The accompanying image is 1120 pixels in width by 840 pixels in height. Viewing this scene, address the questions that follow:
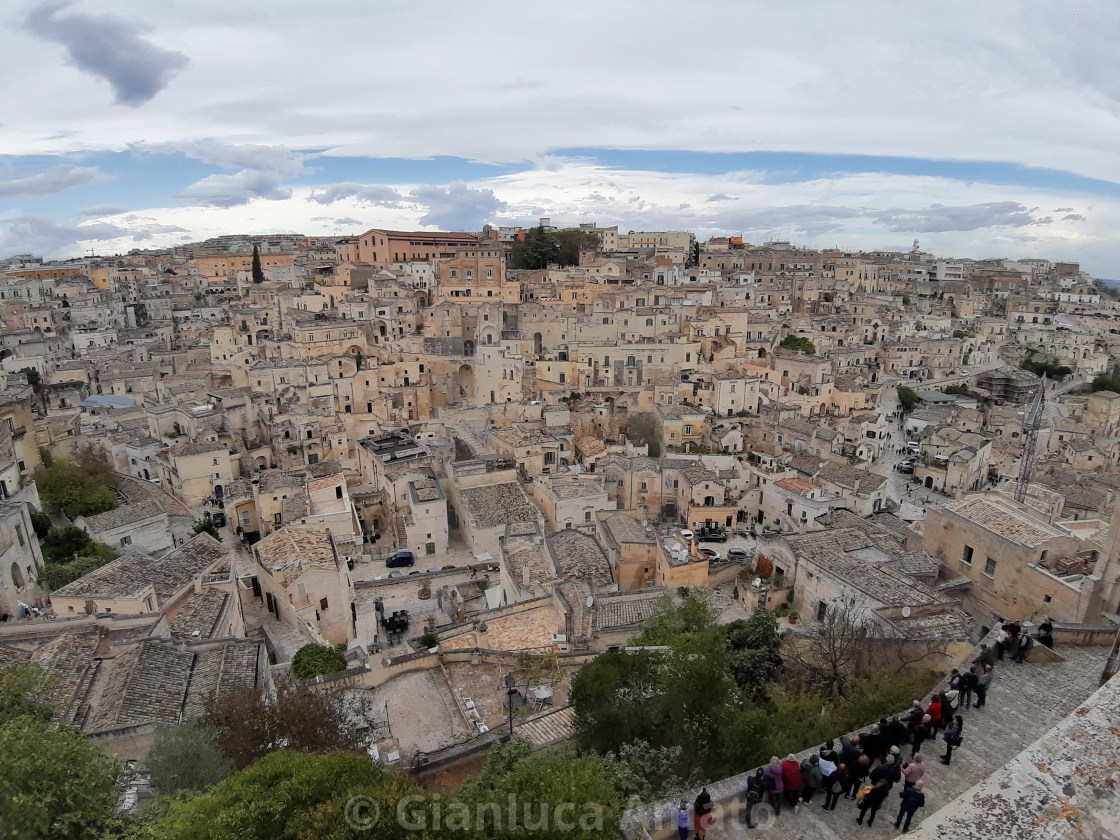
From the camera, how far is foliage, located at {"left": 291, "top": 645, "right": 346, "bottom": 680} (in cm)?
1524

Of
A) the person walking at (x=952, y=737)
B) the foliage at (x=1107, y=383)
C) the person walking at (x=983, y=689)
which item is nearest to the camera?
the person walking at (x=952, y=737)

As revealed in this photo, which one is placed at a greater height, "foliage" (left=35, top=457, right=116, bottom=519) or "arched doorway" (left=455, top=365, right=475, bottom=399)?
"arched doorway" (left=455, top=365, right=475, bottom=399)

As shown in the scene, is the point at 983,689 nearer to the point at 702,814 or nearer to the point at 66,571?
the point at 702,814

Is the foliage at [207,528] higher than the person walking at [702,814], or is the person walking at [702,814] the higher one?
the person walking at [702,814]

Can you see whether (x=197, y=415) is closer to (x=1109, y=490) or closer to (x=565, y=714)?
(x=565, y=714)

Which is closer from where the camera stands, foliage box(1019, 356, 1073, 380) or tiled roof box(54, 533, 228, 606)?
tiled roof box(54, 533, 228, 606)

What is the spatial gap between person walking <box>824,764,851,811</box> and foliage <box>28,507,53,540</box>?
2668 centimetres

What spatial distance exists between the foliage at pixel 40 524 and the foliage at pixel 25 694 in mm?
14850

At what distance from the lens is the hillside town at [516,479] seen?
47.9ft

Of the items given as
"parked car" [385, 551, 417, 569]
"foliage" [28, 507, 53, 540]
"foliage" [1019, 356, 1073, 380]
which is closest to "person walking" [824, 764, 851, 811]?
"parked car" [385, 551, 417, 569]

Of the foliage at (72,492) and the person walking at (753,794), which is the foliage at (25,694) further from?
the foliage at (72,492)

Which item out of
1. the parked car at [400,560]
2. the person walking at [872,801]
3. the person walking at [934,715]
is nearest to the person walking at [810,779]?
the person walking at [872,801]

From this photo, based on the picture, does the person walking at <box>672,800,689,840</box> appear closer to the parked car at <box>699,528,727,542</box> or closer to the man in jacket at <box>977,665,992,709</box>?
the man in jacket at <box>977,665,992,709</box>

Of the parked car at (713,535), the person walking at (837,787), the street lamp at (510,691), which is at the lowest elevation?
the parked car at (713,535)
